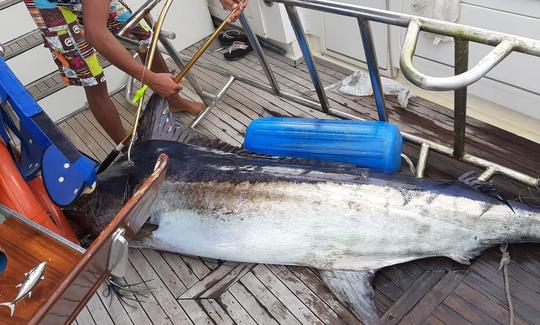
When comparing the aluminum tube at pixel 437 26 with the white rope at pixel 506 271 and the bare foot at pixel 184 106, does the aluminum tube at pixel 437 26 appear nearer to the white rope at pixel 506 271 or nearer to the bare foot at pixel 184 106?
the white rope at pixel 506 271

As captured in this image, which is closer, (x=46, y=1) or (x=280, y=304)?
(x=280, y=304)

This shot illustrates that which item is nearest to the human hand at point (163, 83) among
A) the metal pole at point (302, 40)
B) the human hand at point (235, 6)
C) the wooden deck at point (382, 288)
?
the human hand at point (235, 6)

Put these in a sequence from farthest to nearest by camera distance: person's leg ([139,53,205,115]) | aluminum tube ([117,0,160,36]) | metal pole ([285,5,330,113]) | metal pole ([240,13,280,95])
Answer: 1. person's leg ([139,53,205,115])
2. metal pole ([240,13,280,95])
3. aluminum tube ([117,0,160,36])
4. metal pole ([285,5,330,113])

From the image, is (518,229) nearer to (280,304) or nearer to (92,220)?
(280,304)

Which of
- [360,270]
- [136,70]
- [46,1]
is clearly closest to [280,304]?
[360,270]

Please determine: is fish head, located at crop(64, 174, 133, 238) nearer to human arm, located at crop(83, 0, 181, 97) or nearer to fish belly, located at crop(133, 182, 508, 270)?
fish belly, located at crop(133, 182, 508, 270)

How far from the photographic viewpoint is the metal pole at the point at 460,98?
1588 millimetres

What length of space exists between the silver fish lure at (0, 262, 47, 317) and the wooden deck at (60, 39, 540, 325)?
0.70 metres

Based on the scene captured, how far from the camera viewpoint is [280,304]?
6.13ft

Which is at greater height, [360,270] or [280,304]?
[360,270]

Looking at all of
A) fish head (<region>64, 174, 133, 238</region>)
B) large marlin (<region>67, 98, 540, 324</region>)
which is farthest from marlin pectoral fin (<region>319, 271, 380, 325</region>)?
fish head (<region>64, 174, 133, 238</region>)

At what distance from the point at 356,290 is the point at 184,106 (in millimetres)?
1953

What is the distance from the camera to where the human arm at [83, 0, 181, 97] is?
1.82 m

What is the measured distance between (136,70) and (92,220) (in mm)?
735
